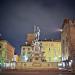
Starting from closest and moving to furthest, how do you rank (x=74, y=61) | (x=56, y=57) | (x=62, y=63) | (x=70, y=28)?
(x=74, y=61)
(x=70, y=28)
(x=62, y=63)
(x=56, y=57)

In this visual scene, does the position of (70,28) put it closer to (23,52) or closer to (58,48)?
(58,48)

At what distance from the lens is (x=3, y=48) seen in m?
143

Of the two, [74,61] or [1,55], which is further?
[1,55]

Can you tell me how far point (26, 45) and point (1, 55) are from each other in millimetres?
41767

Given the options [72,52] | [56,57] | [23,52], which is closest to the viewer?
[72,52]

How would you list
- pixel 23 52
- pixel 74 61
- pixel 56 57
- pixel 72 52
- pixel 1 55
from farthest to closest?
pixel 23 52
pixel 56 57
pixel 1 55
pixel 72 52
pixel 74 61

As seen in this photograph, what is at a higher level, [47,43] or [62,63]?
[47,43]

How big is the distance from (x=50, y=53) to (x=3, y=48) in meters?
35.5

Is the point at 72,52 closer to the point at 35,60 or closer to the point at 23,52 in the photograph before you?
the point at 35,60

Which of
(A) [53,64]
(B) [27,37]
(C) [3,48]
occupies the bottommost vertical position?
(A) [53,64]

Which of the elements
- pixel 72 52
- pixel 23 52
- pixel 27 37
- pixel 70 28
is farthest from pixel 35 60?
pixel 27 37

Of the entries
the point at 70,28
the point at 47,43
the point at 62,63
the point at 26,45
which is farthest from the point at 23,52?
the point at 70,28

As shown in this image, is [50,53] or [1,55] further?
[50,53]

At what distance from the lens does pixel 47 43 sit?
16288 centimetres
